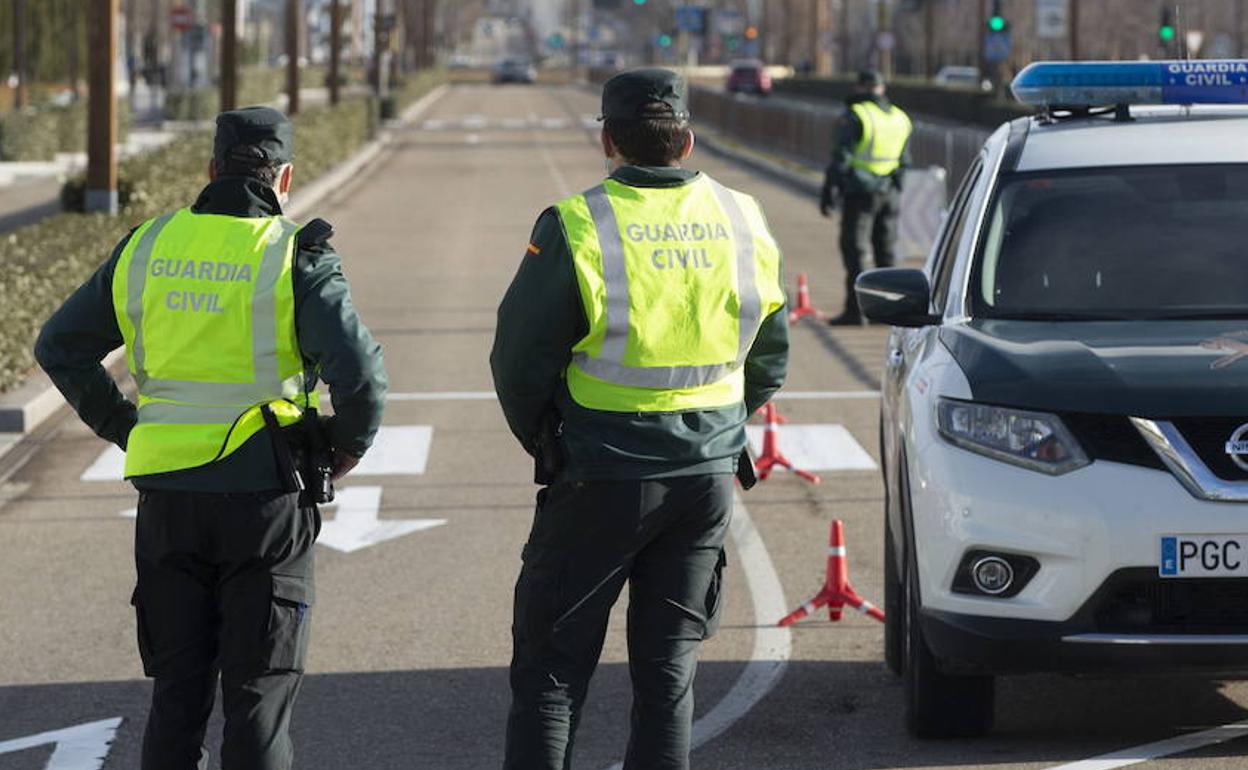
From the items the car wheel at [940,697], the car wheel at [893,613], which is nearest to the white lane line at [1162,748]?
the car wheel at [940,697]

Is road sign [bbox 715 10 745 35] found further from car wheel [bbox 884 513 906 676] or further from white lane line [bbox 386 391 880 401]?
car wheel [bbox 884 513 906 676]

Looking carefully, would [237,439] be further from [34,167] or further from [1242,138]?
[34,167]

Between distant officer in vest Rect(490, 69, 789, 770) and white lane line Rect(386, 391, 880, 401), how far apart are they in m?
10.5

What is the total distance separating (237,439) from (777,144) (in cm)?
4849

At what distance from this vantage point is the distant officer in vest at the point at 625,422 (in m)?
5.84

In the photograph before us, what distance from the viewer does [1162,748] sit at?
7488 mm

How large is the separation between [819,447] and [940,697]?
270 inches

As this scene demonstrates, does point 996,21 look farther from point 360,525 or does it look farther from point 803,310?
point 360,525

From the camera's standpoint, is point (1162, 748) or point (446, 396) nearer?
point (1162, 748)

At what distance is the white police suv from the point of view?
6875mm

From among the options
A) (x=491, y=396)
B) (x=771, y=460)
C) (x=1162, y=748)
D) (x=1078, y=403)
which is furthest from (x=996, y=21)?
(x=1078, y=403)

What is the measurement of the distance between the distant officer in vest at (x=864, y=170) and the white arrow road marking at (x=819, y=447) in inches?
207

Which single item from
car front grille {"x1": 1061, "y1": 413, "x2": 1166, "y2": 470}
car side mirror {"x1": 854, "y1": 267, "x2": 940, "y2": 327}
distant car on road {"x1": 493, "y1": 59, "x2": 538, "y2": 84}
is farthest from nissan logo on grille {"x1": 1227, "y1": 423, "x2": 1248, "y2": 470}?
distant car on road {"x1": 493, "y1": 59, "x2": 538, "y2": 84}

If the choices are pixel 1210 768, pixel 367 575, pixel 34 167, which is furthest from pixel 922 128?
pixel 1210 768
